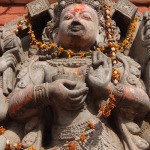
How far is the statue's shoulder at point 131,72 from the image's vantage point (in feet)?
9.59

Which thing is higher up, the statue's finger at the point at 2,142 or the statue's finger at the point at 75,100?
the statue's finger at the point at 75,100

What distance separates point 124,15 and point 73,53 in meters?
0.70

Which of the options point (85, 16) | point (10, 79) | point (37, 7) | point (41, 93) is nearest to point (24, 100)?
point (41, 93)

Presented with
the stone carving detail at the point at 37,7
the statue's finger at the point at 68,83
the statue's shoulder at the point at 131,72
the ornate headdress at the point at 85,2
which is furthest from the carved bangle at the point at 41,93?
the stone carving detail at the point at 37,7

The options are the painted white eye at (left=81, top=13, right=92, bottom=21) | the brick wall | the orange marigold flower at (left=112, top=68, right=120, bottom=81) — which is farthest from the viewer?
the brick wall

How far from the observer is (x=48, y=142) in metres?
2.89

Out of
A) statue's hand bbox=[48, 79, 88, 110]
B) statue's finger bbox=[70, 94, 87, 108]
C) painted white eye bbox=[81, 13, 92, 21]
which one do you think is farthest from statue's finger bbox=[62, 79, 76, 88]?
painted white eye bbox=[81, 13, 92, 21]

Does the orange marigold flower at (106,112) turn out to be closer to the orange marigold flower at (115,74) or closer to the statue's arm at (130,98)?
the statue's arm at (130,98)

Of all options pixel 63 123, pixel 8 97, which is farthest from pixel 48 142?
pixel 8 97

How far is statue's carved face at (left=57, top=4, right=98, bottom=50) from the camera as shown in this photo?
3.20m

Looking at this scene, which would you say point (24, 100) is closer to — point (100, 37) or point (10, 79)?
point (10, 79)

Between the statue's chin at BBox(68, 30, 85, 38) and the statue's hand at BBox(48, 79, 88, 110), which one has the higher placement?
the statue's chin at BBox(68, 30, 85, 38)

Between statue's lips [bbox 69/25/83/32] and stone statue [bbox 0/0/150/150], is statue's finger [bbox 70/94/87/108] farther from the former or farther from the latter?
statue's lips [bbox 69/25/83/32]

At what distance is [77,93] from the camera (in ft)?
8.86
